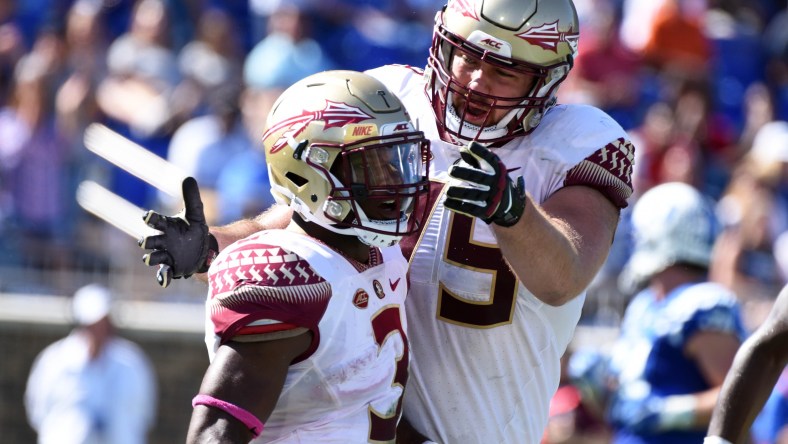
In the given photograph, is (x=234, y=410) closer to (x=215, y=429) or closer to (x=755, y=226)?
(x=215, y=429)

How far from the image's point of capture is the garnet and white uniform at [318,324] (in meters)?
3.20

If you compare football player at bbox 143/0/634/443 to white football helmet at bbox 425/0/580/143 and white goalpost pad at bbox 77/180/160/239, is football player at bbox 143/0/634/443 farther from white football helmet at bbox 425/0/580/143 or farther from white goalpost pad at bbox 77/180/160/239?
white goalpost pad at bbox 77/180/160/239

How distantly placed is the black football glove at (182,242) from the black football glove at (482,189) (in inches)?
32.5

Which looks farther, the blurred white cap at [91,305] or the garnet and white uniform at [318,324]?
the blurred white cap at [91,305]

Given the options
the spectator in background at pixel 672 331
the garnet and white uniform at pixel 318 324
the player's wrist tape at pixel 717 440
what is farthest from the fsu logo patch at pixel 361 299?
the spectator in background at pixel 672 331

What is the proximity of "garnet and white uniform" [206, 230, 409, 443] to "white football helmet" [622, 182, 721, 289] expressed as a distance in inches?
106

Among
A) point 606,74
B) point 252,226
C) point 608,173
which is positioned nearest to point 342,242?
point 252,226

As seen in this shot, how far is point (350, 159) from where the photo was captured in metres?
3.46

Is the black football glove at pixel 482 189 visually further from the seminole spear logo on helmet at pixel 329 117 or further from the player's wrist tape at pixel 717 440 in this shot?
the player's wrist tape at pixel 717 440

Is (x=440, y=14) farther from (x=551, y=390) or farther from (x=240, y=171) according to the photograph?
(x=240, y=171)

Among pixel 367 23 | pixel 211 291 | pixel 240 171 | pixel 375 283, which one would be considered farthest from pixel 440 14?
pixel 367 23

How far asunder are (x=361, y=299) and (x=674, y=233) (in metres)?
2.91

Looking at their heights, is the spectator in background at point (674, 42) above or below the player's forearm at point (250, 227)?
below

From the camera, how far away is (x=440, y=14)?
3.99 m
